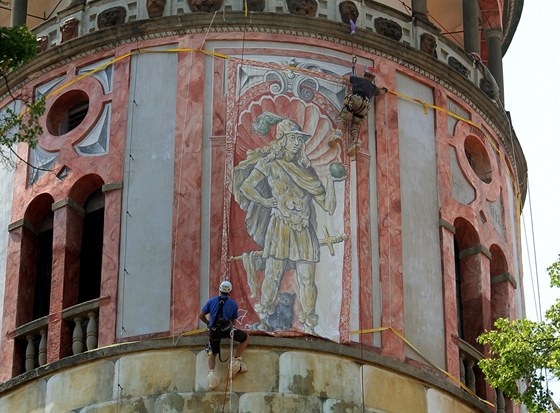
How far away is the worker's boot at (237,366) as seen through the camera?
2977 cm

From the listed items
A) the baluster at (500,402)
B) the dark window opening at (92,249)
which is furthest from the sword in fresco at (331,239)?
Answer: the baluster at (500,402)

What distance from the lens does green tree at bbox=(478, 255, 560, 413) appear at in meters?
28.2

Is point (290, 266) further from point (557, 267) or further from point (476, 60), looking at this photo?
point (476, 60)

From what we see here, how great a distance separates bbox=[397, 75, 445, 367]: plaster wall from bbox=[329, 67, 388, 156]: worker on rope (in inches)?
34.5

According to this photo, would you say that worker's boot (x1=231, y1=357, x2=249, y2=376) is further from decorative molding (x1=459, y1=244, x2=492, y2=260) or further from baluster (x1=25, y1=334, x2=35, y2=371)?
decorative molding (x1=459, y1=244, x2=492, y2=260)

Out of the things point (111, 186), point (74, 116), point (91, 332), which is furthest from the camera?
point (74, 116)

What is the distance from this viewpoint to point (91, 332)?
31062mm

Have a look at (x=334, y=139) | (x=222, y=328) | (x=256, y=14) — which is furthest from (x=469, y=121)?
(x=222, y=328)

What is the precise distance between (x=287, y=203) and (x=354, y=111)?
202 cm

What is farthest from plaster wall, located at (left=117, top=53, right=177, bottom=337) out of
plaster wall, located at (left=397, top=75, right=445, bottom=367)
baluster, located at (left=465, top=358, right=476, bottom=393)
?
baluster, located at (left=465, top=358, right=476, bottom=393)

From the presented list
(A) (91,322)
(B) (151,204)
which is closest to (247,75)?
(B) (151,204)

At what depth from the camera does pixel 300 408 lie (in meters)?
29.7

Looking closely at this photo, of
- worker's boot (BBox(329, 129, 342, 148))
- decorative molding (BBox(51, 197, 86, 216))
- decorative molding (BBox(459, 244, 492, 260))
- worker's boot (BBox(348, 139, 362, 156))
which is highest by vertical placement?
worker's boot (BBox(329, 129, 342, 148))

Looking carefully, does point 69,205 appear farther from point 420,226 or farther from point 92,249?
point 420,226
